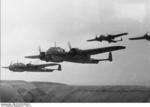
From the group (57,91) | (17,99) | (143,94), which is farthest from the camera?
(57,91)

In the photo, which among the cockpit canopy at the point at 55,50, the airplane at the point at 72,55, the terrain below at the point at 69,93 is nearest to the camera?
the terrain below at the point at 69,93

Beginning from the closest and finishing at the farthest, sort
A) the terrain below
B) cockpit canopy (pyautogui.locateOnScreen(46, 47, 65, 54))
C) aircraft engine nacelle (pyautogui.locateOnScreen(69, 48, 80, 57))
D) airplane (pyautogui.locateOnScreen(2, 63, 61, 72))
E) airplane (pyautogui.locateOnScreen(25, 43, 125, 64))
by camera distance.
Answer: the terrain below, airplane (pyautogui.locateOnScreen(25, 43, 125, 64)), cockpit canopy (pyautogui.locateOnScreen(46, 47, 65, 54)), aircraft engine nacelle (pyautogui.locateOnScreen(69, 48, 80, 57)), airplane (pyautogui.locateOnScreen(2, 63, 61, 72))

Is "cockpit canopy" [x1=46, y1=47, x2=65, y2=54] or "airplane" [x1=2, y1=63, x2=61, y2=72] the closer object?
"cockpit canopy" [x1=46, y1=47, x2=65, y2=54]

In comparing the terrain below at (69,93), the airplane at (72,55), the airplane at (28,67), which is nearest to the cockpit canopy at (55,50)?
the airplane at (72,55)

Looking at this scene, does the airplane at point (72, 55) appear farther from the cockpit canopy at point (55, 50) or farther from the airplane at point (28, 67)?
the airplane at point (28, 67)

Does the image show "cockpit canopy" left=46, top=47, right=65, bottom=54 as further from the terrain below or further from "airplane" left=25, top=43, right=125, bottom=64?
the terrain below

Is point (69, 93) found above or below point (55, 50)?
below

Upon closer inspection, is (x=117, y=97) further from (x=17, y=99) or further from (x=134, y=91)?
(x=17, y=99)

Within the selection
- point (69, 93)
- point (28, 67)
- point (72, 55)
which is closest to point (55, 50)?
point (72, 55)

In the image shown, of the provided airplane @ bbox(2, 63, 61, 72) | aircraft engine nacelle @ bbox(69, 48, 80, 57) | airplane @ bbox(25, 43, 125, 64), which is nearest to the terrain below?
airplane @ bbox(25, 43, 125, 64)

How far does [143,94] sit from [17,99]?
4137 millimetres

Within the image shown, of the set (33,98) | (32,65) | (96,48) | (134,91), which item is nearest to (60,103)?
(33,98)

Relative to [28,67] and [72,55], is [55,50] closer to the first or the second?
[72,55]

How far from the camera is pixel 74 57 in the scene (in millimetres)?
20469
